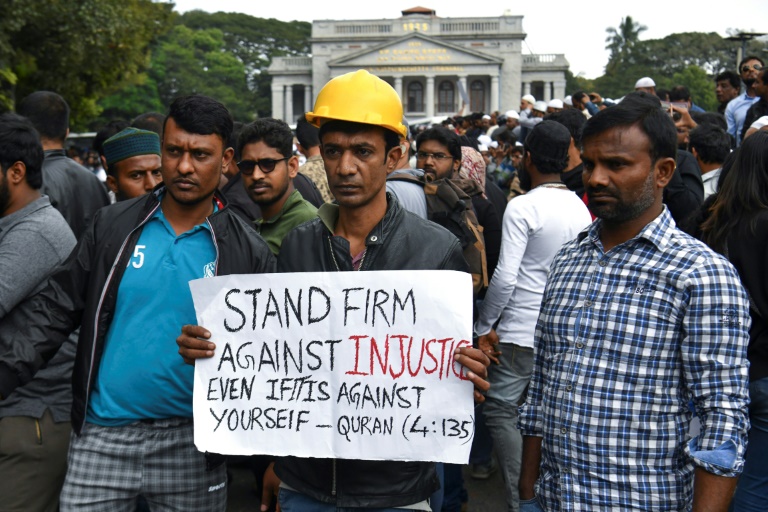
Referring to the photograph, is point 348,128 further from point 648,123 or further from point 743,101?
point 743,101

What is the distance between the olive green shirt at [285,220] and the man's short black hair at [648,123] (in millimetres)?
1998

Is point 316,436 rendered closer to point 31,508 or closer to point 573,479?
point 573,479

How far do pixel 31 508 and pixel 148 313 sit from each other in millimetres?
1052

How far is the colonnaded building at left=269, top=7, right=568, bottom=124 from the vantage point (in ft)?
212

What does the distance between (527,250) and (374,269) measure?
1.86 m

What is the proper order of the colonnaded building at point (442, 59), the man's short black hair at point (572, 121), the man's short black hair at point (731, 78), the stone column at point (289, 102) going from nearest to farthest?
the man's short black hair at point (572, 121) → the man's short black hair at point (731, 78) → the colonnaded building at point (442, 59) → the stone column at point (289, 102)

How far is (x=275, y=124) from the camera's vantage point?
4.35 m

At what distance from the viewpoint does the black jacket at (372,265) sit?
2385mm

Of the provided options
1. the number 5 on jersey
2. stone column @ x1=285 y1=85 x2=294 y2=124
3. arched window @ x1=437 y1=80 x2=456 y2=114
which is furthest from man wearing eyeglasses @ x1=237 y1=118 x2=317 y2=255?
stone column @ x1=285 y1=85 x2=294 y2=124

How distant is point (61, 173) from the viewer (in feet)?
16.2

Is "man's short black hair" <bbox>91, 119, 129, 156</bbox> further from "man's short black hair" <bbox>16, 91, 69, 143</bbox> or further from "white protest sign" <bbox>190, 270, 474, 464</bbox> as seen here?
"white protest sign" <bbox>190, 270, 474, 464</bbox>

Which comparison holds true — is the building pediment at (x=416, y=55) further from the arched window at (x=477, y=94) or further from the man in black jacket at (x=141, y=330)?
the man in black jacket at (x=141, y=330)

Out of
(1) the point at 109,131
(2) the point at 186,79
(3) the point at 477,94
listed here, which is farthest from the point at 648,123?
(2) the point at 186,79

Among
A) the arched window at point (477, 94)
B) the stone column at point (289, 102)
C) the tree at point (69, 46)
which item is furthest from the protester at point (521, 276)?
the stone column at point (289, 102)
